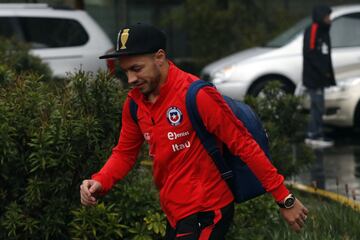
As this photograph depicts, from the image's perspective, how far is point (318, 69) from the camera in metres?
11.2

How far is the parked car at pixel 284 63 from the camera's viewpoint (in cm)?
1283

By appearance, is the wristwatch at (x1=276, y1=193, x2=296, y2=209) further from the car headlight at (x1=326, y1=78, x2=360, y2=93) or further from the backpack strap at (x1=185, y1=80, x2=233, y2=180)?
the car headlight at (x1=326, y1=78, x2=360, y2=93)

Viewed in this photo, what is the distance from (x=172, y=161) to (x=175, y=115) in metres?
0.22

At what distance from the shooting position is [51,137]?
15.7 feet

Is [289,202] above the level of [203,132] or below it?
below

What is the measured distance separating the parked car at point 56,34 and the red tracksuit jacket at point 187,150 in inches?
336

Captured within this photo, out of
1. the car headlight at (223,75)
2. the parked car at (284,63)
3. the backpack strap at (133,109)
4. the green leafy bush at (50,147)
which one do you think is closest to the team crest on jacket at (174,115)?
the backpack strap at (133,109)

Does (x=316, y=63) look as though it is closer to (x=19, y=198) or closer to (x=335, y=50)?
(x=335, y=50)

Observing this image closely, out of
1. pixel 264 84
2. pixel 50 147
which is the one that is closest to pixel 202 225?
pixel 50 147

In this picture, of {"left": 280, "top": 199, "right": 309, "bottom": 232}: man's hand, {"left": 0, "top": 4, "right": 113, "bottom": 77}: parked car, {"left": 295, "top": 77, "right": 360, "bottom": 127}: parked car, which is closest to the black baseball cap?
{"left": 280, "top": 199, "right": 309, "bottom": 232}: man's hand

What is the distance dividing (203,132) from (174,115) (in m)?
0.14

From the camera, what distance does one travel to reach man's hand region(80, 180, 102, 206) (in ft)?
12.6

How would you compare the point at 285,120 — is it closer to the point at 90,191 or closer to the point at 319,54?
the point at 90,191

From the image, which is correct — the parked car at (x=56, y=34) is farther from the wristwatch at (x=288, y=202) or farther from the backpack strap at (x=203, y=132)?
the wristwatch at (x=288, y=202)
